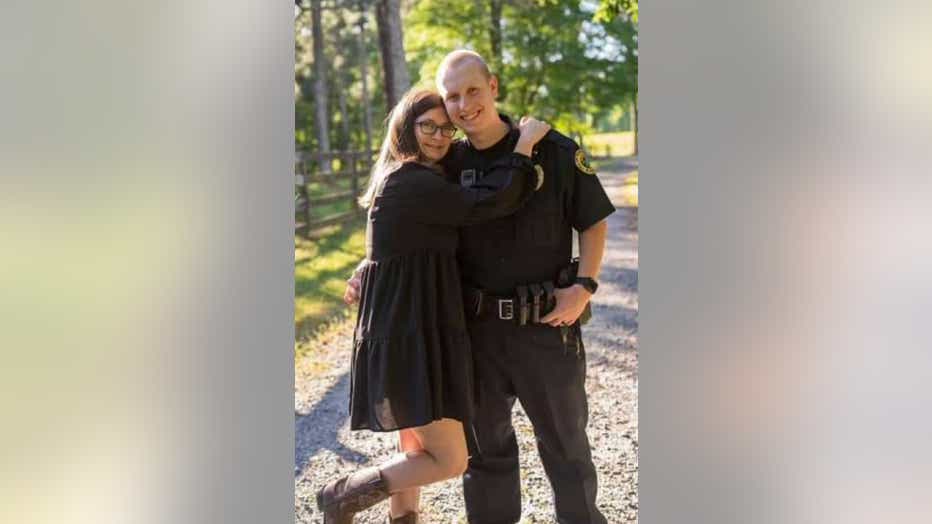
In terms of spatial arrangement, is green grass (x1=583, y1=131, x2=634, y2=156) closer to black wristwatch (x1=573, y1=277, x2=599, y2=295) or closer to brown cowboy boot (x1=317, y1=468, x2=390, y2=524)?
black wristwatch (x1=573, y1=277, x2=599, y2=295)

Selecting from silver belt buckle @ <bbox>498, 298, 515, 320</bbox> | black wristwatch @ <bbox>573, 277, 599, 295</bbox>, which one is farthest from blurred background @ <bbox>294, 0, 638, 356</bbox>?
black wristwatch @ <bbox>573, 277, 599, 295</bbox>

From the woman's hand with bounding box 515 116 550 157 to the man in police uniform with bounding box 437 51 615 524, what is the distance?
0.05 m

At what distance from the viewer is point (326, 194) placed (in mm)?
8391

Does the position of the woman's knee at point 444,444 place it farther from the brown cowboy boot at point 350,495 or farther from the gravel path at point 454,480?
the gravel path at point 454,480

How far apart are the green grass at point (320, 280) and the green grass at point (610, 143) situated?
3213 millimetres

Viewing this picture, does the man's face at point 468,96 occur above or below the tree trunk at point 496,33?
below

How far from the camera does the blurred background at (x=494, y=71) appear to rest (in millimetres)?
6223

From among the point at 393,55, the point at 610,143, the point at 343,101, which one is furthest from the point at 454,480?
the point at 343,101

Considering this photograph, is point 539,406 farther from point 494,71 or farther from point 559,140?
point 494,71

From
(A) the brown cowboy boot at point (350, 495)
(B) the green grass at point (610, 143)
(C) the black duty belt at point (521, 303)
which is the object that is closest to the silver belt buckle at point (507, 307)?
(C) the black duty belt at point (521, 303)
